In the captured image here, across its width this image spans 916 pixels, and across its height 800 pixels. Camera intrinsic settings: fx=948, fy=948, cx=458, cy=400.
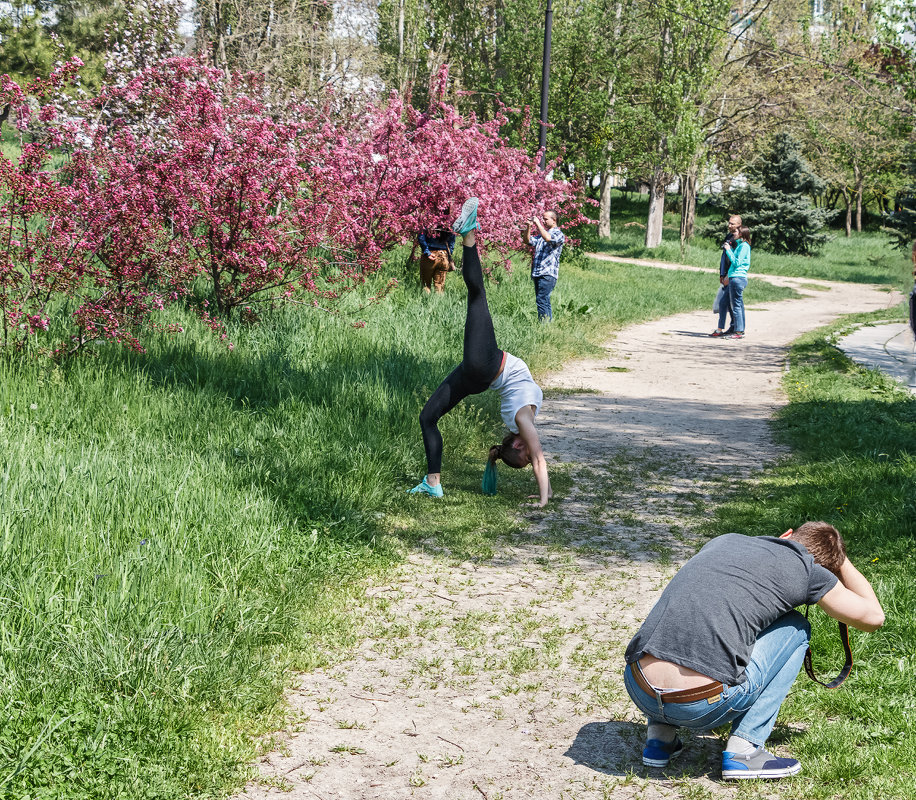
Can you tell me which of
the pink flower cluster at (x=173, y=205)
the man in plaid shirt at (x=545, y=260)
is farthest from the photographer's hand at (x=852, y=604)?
the man in plaid shirt at (x=545, y=260)

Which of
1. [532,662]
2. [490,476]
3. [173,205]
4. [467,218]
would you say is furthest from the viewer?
[173,205]

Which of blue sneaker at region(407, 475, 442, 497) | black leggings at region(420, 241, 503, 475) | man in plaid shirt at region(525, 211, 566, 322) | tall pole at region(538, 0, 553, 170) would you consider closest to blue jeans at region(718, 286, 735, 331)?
man in plaid shirt at region(525, 211, 566, 322)

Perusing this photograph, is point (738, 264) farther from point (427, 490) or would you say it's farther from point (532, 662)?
point (532, 662)

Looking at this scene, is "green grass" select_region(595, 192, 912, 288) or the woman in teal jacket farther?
"green grass" select_region(595, 192, 912, 288)

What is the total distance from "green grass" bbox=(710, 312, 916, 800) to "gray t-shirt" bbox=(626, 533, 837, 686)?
56 cm

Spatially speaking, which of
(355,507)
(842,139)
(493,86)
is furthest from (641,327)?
(842,139)

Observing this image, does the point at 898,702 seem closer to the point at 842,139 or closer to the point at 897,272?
the point at 897,272

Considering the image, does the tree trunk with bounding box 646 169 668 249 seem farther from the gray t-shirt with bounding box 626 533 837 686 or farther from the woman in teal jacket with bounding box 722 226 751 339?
the gray t-shirt with bounding box 626 533 837 686

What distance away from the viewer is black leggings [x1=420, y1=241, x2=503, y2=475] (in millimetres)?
6660

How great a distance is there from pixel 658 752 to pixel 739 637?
1.91ft

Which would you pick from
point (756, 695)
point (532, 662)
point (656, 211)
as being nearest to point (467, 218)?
point (532, 662)

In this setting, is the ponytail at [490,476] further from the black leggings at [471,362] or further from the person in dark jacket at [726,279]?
the person in dark jacket at [726,279]

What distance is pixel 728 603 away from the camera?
11.1 ft

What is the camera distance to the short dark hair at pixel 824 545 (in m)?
3.56
